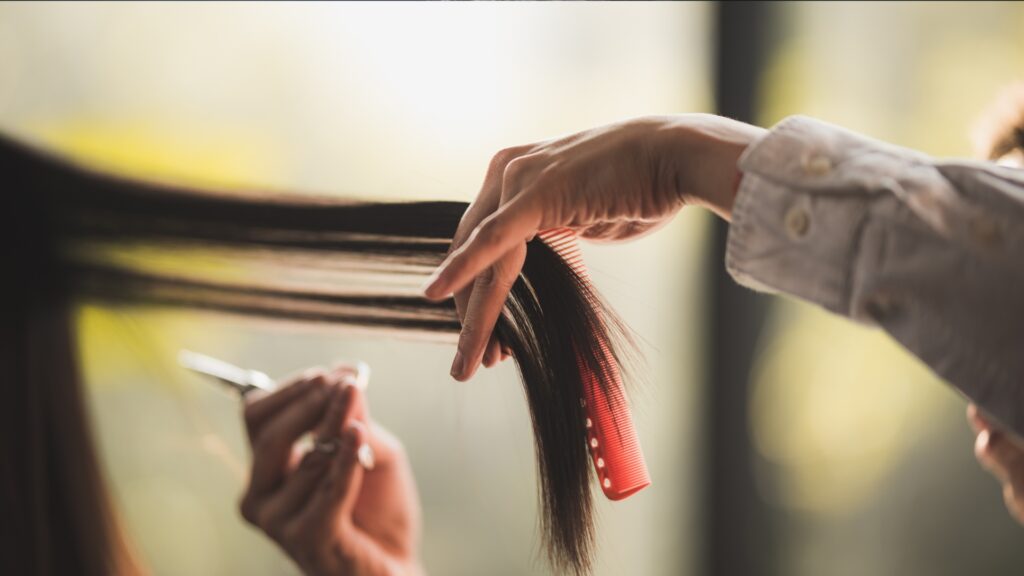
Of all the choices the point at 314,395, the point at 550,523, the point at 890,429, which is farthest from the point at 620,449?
the point at 890,429

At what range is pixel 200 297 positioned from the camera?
78 centimetres

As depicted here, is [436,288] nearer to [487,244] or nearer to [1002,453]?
[487,244]

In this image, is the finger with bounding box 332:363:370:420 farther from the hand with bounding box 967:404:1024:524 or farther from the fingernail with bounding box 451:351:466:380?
the hand with bounding box 967:404:1024:524

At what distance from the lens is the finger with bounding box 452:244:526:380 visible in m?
0.69

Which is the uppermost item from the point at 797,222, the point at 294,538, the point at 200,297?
the point at 797,222

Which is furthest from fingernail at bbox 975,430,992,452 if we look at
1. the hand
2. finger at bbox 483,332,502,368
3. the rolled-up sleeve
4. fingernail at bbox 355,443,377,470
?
fingernail at bbox 355,443,377,470

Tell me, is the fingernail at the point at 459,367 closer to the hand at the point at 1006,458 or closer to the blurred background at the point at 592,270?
the blurred background at the point at 592,270

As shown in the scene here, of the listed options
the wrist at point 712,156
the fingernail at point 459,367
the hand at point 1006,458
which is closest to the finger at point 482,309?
the fingernail at point 459,367

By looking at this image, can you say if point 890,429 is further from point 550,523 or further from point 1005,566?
point 550,523

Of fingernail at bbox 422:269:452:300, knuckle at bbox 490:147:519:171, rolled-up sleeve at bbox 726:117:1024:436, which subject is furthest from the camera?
knuckle at bbox 490:147:519:171

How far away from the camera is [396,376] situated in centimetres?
96

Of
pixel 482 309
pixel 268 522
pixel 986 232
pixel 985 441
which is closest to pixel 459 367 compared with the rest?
pixel 482 309

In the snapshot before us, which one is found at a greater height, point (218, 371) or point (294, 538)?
point (218, 371)

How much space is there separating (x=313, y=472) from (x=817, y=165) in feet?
1.79
